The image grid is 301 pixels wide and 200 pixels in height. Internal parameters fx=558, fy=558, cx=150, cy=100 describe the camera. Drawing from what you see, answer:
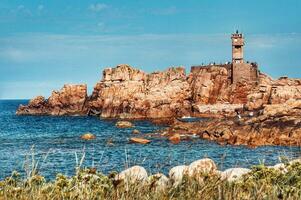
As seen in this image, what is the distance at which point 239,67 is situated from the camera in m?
95.8

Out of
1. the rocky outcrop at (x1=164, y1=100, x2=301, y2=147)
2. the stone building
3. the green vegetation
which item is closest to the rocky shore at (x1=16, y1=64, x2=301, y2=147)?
the stone building

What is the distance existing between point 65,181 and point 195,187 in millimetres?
2007

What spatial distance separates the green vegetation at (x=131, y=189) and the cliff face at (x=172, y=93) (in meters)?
73.0

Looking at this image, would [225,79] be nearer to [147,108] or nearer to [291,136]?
[147,108]

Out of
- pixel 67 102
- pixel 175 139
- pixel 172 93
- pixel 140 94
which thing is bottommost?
pixel 175 139

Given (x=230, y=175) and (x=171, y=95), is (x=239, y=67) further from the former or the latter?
(x=230, y=175)

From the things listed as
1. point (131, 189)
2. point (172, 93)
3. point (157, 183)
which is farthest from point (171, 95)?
point (131, 189)

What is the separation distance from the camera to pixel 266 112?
51312 millimetres

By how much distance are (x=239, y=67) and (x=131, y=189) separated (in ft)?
293

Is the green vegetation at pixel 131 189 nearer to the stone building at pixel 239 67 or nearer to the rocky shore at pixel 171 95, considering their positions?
the rocky shore at pixel 171 95

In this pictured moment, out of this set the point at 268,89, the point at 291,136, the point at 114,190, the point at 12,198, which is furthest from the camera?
the point at 268,89

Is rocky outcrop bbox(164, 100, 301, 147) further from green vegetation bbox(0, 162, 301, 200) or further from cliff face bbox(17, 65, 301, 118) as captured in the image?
cliff face bbox(17, 65, 301, 118)

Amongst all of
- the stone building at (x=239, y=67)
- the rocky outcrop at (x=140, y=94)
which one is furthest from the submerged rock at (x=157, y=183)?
the stone building at (x=239, y=67)

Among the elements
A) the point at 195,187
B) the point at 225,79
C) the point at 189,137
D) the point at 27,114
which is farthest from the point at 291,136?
the point at 27,114
